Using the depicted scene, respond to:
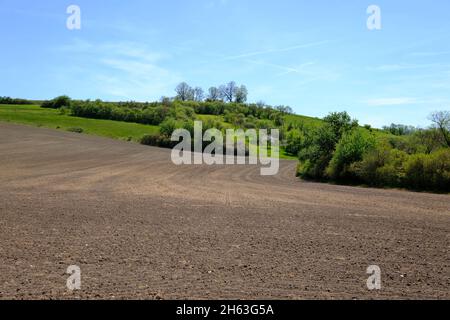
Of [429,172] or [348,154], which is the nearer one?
[429,172]

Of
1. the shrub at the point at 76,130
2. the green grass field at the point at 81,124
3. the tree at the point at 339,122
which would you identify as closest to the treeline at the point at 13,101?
the green grass field at the point at 81,124

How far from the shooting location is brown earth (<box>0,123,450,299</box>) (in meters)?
8.34

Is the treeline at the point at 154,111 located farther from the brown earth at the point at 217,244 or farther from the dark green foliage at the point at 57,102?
the brown earth at the point at 217,244

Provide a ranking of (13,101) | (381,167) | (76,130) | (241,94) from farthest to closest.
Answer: (241,94)
(13,101)
(76,130)
(381,167)

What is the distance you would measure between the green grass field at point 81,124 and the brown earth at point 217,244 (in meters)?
58.9

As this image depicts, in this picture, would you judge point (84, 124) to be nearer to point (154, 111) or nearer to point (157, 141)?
point (154, 111)

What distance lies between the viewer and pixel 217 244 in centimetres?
1209

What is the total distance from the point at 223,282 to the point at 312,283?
1746 mm

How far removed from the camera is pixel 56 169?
37625mm

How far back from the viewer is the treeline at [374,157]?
103ft

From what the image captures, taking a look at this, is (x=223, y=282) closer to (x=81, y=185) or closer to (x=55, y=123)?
(x=81, y=185)

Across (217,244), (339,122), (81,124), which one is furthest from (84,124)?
(217,244)

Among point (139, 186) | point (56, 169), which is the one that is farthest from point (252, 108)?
point (139, 186)

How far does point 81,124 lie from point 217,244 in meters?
79.8
